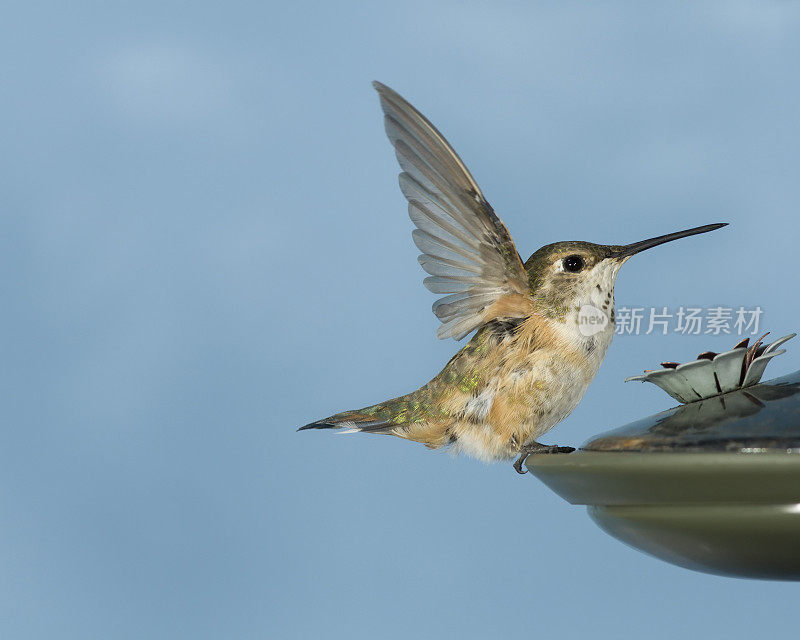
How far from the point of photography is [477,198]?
65.5 inches

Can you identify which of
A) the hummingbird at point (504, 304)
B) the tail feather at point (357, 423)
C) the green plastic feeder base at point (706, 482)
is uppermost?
the hummingbird at point (504, 304)

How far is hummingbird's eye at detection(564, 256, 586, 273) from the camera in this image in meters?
1.74

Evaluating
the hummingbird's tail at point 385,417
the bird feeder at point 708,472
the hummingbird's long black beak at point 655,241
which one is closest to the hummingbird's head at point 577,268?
the hummingbird's long black beak at point 655,241

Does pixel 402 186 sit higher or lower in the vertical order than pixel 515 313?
higher

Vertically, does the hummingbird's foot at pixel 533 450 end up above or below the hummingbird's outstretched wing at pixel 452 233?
below

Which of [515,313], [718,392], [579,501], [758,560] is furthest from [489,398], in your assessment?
[758,560]

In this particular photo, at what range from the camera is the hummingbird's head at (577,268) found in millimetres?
1739

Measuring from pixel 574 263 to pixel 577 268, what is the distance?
0.01 m

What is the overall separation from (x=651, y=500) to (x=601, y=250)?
19.7 inches

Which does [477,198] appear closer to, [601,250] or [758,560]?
[601,250]

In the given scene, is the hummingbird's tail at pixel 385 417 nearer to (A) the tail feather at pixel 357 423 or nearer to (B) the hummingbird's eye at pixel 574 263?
(A) the tail feather at pixel 357 423

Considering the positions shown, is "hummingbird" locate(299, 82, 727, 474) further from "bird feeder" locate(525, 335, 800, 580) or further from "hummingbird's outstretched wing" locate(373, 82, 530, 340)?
"bird feeder" locate(525, 335, 800, 580)

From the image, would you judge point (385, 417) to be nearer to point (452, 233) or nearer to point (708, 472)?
point (452, 233)

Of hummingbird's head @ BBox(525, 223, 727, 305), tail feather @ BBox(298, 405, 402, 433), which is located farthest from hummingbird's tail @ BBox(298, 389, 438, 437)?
hummingbird's head @ BBox(525, 223, 727, 305)
